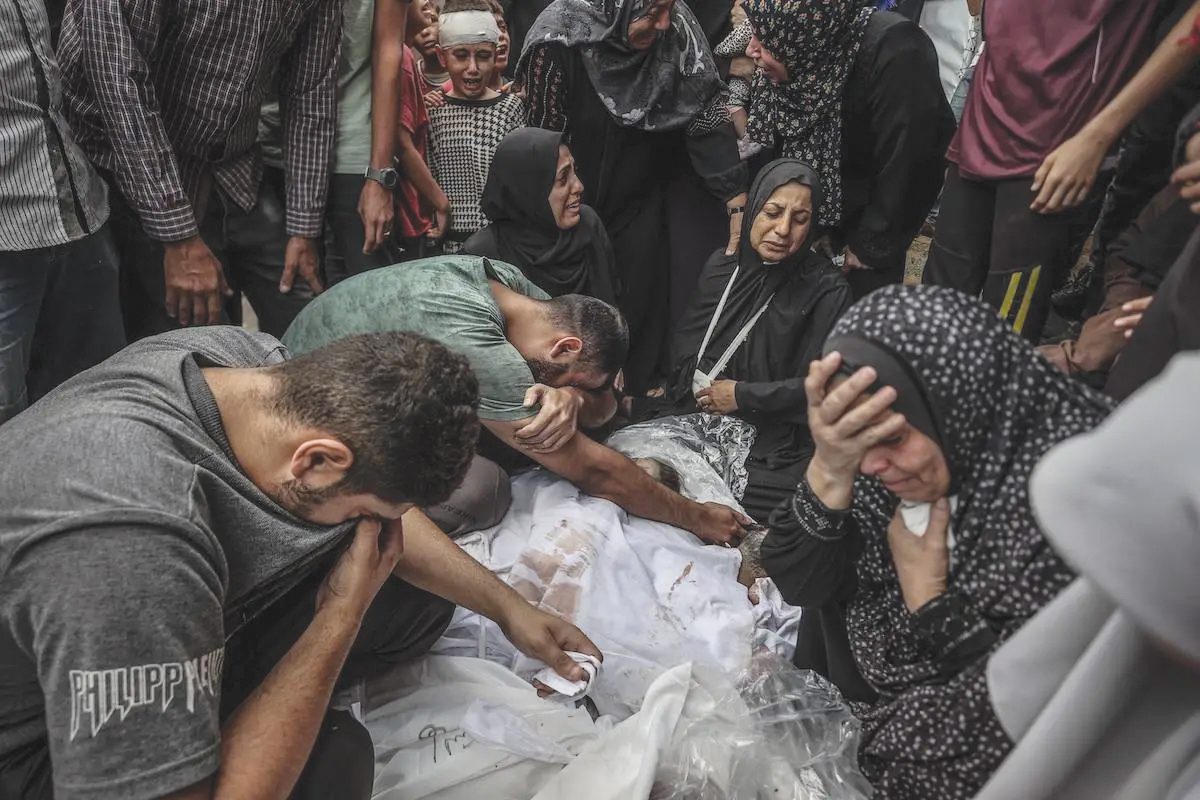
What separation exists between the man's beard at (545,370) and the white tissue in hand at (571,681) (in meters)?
0.74

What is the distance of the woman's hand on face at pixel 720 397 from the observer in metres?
2.46

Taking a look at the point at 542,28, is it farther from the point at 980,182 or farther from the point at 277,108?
the point at 980,182

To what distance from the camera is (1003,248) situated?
73.6 inches

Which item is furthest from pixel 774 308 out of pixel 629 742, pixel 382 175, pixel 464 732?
pixel 464 732

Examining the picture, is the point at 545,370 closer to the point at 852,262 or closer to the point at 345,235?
the point at 345,235

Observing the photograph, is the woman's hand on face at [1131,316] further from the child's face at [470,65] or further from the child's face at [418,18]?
the child's face at [418,18]

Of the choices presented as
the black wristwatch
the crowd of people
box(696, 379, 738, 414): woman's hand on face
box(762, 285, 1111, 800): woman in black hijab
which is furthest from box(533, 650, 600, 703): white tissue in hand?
the black wristwatch

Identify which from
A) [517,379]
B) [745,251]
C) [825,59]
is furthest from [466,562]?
[825,59]

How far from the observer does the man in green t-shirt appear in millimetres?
2020

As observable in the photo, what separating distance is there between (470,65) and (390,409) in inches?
85.5

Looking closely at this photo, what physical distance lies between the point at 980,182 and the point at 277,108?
5.91 ft

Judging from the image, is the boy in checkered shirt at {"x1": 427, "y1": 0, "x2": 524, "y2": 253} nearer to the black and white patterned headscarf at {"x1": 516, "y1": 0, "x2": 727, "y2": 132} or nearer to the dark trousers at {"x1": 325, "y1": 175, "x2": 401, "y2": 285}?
the black and white patterned headscarf at {"x1": 516, "y1": 0, "x2": 727, "y2": 132}

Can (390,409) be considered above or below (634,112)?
below

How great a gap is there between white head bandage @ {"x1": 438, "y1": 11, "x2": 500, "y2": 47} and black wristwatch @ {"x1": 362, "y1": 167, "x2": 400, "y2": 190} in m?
0.82
